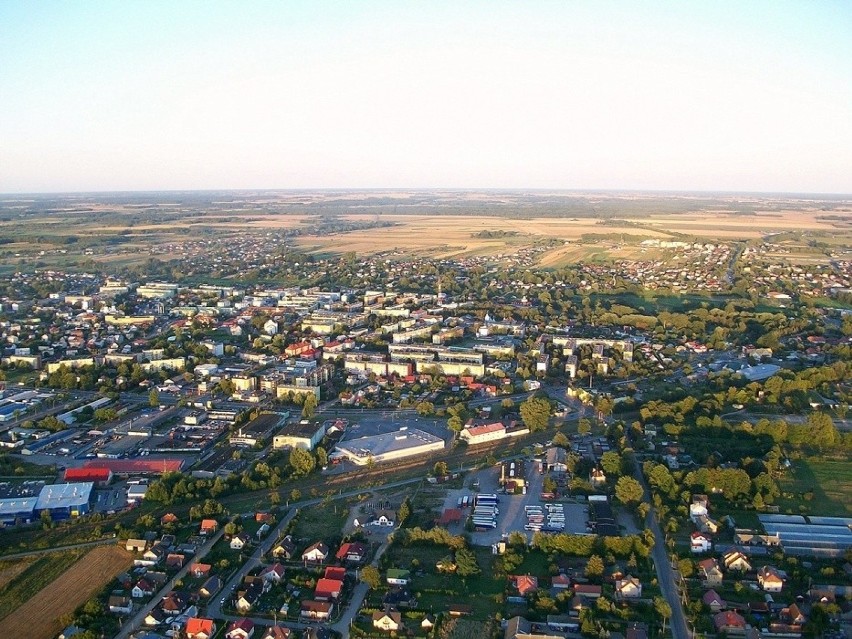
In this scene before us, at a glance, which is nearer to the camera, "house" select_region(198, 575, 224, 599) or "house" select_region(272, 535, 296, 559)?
"house" select_region(198, 575, 224, 599)

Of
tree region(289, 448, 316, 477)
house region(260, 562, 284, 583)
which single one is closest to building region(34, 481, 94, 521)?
tree region(289, 448, 316, 477)

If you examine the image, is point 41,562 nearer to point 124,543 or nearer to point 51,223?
point 124,543

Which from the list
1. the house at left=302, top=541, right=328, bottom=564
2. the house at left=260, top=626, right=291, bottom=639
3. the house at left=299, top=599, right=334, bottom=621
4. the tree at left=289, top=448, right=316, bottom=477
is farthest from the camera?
the tree at left=289, top=448, right=316, bottom=477

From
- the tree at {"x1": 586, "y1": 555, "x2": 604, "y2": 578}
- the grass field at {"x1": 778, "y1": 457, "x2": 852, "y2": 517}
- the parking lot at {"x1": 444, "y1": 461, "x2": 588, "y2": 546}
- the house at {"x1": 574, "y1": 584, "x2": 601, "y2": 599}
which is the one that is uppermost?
the tree at {"x1": 586, "y1": 555, "x2": 604, "y2": 578}

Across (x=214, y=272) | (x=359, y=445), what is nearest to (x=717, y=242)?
(x=214, y=272)

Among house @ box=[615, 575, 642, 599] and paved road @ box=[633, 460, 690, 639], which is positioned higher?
house @ box=[615, 575, 642, 599]

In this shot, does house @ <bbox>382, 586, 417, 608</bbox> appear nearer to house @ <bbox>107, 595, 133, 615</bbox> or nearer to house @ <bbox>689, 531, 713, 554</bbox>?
house @ <bbox>107, 595, 133, 615</bbox>
